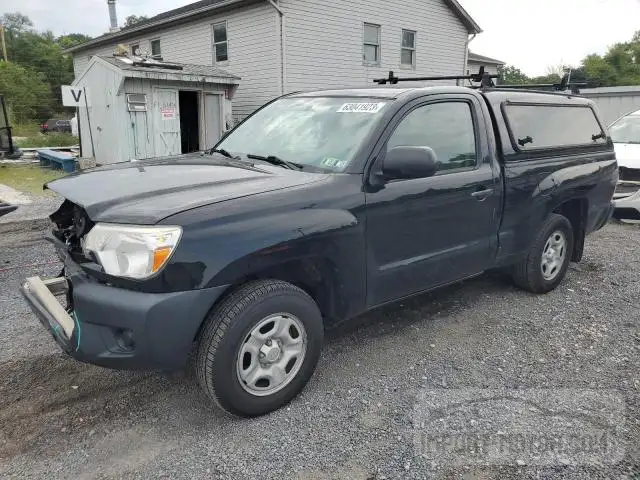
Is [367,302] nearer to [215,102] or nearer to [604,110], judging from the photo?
[215,102]

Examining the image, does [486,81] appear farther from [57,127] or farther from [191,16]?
[57,127]

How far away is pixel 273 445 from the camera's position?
8.71 ft

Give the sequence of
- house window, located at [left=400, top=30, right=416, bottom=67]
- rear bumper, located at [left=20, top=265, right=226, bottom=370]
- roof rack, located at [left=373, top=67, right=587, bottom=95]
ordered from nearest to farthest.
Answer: rear bumper, located at [left=20, top=265, right=226, bottom=370]
roof rack, located at [left=373, top=67, right=587, bottom=95]
house window, located at [left=400, top=30, right=416, bottom=67]

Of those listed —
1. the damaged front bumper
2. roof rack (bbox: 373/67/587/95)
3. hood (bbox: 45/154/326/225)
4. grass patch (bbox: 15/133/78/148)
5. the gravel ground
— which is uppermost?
roof rack (bbox: 373/67/587/95)

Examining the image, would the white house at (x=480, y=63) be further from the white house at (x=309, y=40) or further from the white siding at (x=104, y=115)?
the white siding at (x=104, y=115)

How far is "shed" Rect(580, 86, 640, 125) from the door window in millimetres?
15338

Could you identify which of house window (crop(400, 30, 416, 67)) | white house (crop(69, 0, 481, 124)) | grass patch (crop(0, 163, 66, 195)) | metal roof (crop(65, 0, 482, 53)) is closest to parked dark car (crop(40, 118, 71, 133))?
metal roof (crop(65, 0, 482, 53))

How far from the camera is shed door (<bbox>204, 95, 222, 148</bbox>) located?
47.9 ft

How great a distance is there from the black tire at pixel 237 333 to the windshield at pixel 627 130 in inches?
324

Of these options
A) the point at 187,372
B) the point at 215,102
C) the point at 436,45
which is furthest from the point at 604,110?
the point at 187,372

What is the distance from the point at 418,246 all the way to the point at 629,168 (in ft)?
19.9

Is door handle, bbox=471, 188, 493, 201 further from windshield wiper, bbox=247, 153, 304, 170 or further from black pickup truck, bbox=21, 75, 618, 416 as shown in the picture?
windshield wiper, bbox=247, 153, 304, 170

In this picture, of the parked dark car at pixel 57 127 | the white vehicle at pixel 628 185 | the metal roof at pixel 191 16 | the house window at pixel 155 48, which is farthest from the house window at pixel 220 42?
the parked dark car at pixel 57 127

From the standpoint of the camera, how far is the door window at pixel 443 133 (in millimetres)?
3457
